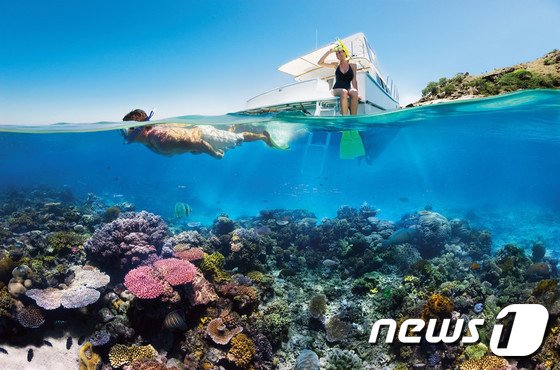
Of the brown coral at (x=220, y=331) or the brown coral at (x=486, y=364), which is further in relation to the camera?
the brown coral at (x=220, y=331)

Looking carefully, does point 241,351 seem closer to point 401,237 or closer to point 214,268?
point 214,268

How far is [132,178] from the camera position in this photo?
45719 millimetres

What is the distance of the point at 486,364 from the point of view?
605cm

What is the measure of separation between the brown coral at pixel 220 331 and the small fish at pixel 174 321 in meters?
0.60

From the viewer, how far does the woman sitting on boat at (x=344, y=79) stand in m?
10.0

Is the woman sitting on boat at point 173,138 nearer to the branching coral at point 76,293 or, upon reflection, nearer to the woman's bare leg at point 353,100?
the branching coral at point 76,293

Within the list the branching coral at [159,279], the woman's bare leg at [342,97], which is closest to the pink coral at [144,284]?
the branching coral at [159,279]

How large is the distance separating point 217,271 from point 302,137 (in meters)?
14.6

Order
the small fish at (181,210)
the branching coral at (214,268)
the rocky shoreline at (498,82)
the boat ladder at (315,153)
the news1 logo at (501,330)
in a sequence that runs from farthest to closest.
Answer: the boat ladder at (315,153) → the rocky shoreline at (498,82) → the small fish at (181,210) → the branching coral at (214,268) → the news1 logo at (501,330)

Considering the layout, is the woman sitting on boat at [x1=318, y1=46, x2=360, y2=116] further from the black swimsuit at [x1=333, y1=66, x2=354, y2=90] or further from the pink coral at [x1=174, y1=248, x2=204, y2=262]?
the pink coral at [x1=174, y1=248, x2=204, y2=262]

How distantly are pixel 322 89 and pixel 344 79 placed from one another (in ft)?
6.63

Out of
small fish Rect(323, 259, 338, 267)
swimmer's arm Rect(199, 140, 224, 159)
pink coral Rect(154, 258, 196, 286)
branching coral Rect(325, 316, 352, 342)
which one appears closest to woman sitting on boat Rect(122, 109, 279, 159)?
swimmer's arm Rect(199, 140, 224, 159)

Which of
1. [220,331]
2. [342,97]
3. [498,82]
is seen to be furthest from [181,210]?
[498,82]

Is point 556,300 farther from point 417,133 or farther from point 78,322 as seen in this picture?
point 417,133
